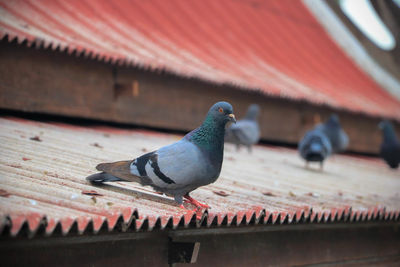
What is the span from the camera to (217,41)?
11266 millimetres

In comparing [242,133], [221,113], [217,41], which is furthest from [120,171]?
[217,41]

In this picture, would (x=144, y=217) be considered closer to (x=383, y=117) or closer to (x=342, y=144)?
(x=342, y=144)

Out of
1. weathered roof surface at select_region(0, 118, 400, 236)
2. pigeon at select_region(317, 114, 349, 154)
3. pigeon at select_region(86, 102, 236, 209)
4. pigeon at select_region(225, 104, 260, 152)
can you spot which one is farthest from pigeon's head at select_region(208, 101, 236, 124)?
pigeon at select_region(317, 114, 349, 154)

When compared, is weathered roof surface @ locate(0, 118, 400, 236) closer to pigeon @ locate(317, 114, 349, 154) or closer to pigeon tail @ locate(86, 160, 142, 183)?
pigeon tail @ locate(86, 160, 142, 183)

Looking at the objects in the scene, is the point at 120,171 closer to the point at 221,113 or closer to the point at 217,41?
the point at 221,113

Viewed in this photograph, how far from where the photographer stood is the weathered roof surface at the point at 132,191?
11.0 ft

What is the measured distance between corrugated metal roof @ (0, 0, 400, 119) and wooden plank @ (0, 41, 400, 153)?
0.30 metres

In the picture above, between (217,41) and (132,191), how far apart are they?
7.30m

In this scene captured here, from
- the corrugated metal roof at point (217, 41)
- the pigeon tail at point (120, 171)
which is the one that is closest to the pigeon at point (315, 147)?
the corrugated metal roof at point (217, 41)

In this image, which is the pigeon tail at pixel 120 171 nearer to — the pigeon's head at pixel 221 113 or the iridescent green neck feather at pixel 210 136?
the iridescent green neck feather at pixel 210 136

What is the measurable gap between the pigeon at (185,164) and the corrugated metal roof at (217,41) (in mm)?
4017

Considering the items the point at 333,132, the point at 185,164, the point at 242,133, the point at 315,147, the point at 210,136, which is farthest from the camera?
the point at 333,132

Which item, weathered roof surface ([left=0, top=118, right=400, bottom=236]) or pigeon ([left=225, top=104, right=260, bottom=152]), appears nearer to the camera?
weathered roof surface ([left=0, top=118, right=400, bottom=236])

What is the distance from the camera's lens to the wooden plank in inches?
306
